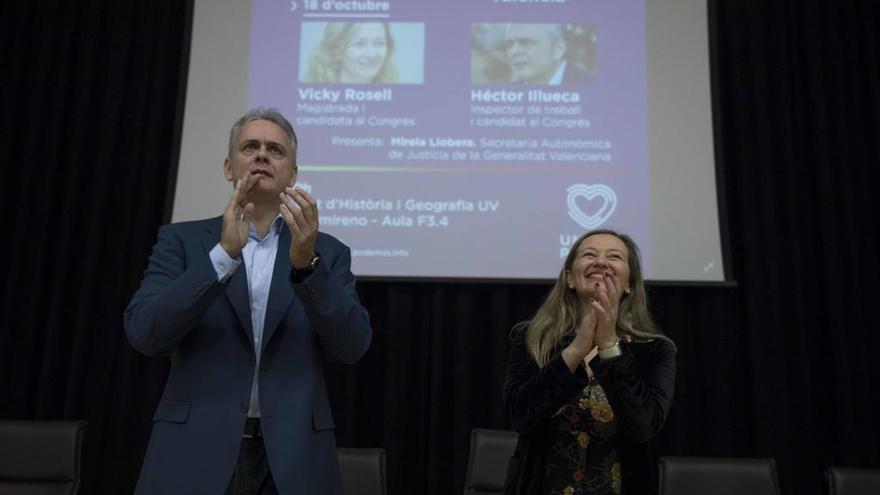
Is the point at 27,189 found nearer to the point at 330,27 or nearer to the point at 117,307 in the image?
the point at 117,307

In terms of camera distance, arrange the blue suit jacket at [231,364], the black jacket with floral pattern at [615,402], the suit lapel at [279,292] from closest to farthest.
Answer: the blue suit jacket at [231,364], the suit lapel at [279,292], the black jacket with floral pattern at [615,402]

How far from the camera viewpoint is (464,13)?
162 inches

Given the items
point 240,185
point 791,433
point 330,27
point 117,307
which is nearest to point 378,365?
point 117,307

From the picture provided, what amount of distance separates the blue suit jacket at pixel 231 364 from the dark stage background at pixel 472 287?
Answer: 2.35m

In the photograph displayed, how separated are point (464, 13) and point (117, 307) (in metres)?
2.22

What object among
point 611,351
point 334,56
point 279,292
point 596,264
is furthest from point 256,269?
point 334,56

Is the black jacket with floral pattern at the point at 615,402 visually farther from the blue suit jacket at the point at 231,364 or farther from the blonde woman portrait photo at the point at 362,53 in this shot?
the blonde woman portrait photo at the point at 362,53

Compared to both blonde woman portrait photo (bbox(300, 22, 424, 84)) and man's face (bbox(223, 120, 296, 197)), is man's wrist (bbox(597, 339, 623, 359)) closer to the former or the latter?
man's face (bbox(223, 120, 296, 197))

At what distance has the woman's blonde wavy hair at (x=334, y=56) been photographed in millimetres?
4051

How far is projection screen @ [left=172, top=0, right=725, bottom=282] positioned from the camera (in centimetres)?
388

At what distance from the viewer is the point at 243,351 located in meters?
1.61

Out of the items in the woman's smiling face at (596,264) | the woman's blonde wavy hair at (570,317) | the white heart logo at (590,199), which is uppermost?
the white heart logo at (590,199)

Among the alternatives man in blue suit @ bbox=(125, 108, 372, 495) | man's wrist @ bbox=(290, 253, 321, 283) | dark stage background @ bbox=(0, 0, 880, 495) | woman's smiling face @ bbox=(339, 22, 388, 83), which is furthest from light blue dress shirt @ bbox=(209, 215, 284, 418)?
woman's smiling face @ bbox=(339, 22, 388, 83)

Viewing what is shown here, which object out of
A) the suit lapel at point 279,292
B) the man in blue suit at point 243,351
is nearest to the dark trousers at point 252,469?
the man in blue suit at point 243,351
